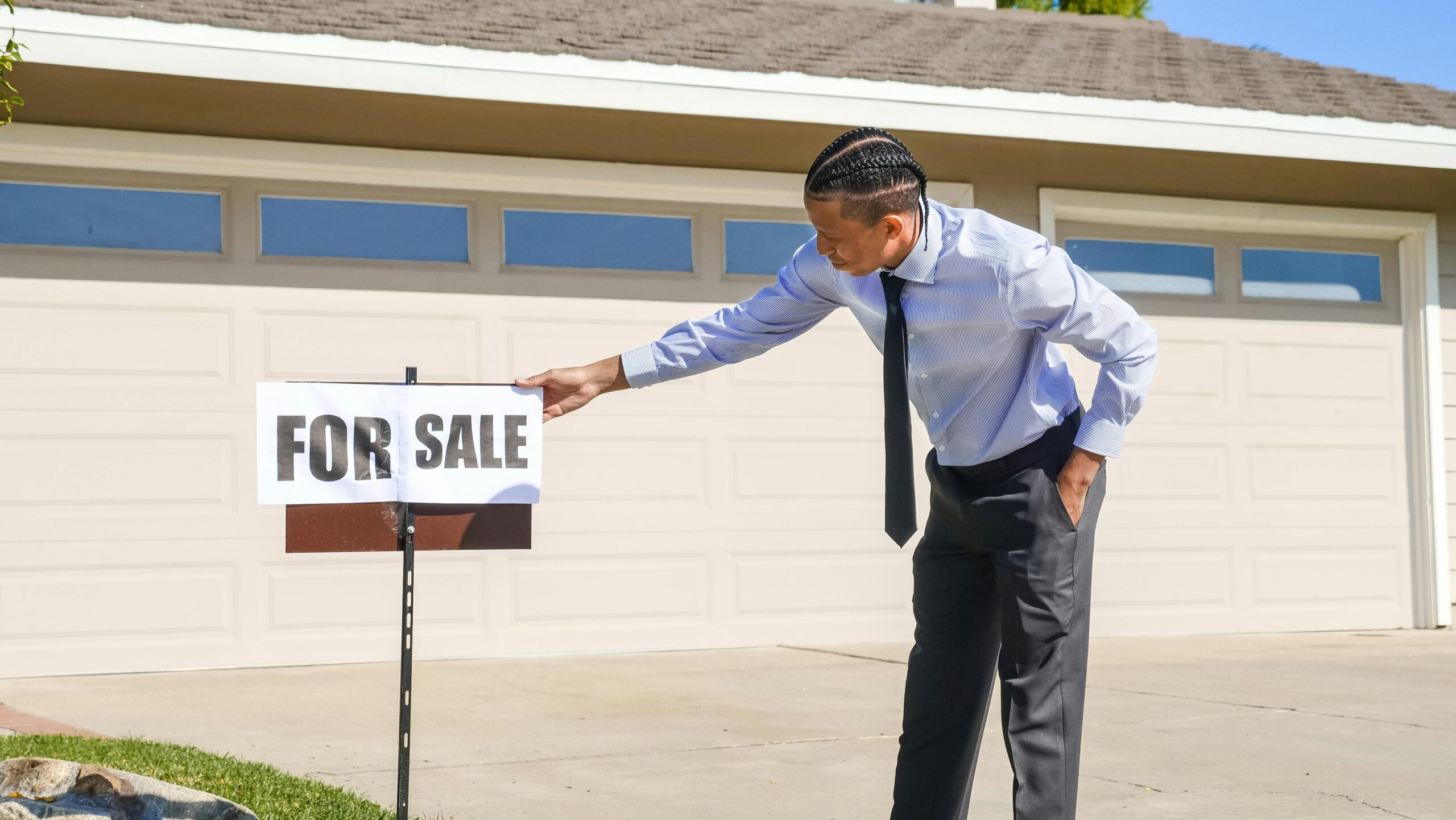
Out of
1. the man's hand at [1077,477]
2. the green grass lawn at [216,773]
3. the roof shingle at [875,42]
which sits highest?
the roof shingle at [875,42]

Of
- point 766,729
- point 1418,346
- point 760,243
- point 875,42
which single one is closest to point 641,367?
point 766,729

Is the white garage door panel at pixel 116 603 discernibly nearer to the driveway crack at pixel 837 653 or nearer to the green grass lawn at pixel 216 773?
the green grass lawn at pixel 216 773

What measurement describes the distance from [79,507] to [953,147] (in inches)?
207

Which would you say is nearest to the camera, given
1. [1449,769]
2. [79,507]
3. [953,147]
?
[1449,769]

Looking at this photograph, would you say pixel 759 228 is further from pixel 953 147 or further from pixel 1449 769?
pixel 1449 769

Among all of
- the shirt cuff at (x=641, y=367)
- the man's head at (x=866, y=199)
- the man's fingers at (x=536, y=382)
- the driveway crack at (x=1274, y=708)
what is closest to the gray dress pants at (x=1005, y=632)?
the man's head at (x=866, y=199)

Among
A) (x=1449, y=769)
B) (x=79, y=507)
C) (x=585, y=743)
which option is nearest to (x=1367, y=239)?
(x=1449, y=769)

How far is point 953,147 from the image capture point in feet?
28.2

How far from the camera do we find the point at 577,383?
346cm

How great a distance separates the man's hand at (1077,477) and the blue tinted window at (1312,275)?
701 centimetres

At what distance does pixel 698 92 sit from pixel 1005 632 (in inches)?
208

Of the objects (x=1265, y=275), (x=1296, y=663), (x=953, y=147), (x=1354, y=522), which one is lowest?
(x=1296, y=663)

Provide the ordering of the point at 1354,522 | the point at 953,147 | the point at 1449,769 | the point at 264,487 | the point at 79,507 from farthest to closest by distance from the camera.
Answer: the point at 1354,522, the point at 953,147, the point at 79,507, the point at 1449,769, the point at 264,487

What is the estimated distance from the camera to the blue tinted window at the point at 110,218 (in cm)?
725
